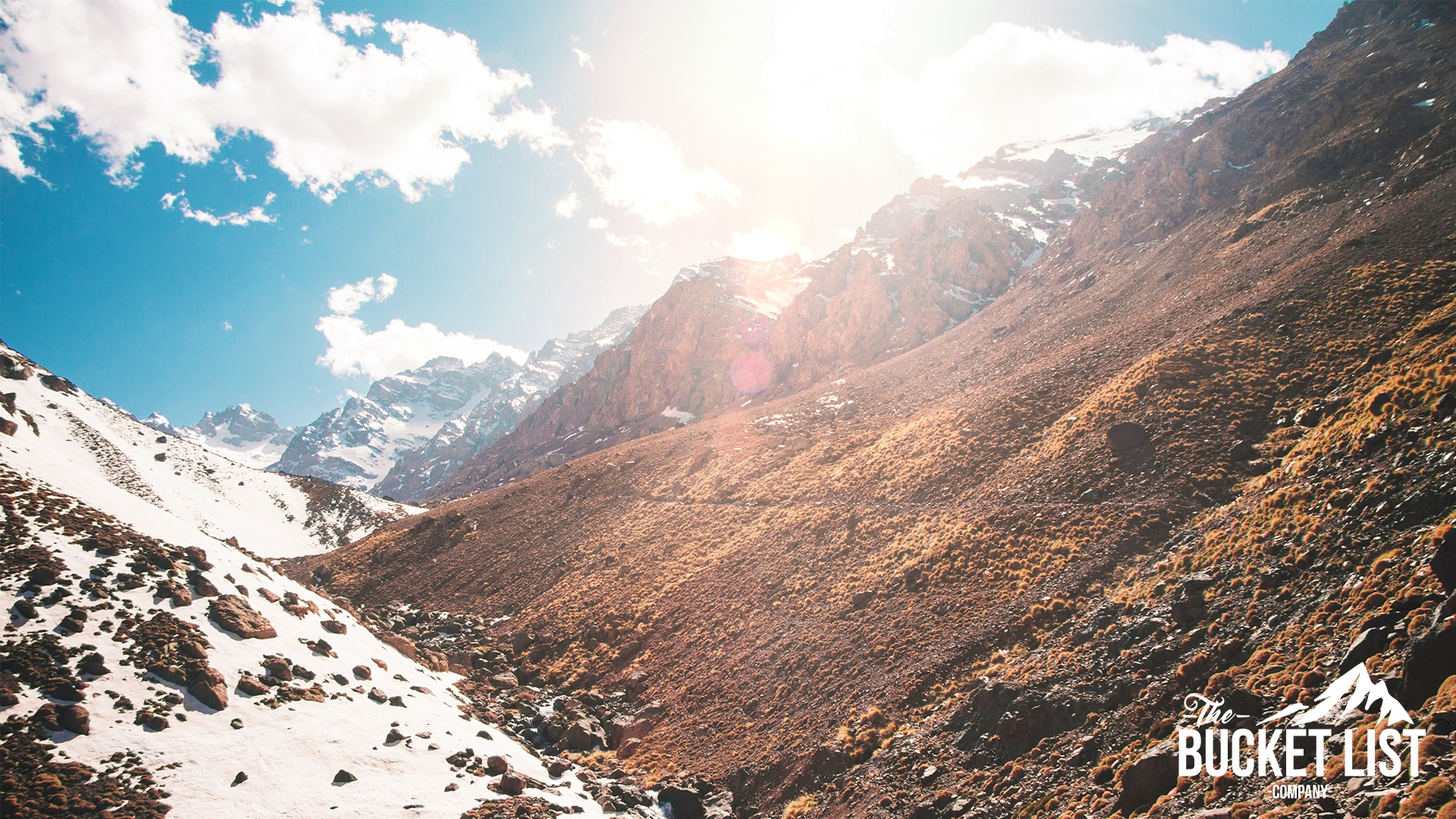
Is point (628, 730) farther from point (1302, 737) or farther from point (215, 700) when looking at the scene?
point (1302, 737)

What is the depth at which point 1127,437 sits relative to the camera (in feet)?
106

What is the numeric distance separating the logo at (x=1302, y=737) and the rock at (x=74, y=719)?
28.8 meters

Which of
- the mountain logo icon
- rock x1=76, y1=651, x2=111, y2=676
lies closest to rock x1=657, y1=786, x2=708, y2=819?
the mountain logo icon

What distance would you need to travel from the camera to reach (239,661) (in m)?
20.8

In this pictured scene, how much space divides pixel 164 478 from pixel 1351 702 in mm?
105414

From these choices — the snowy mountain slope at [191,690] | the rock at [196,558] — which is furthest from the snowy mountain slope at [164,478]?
the rock at [196,558]

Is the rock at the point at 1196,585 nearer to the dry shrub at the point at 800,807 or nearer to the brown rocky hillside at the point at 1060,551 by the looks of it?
the brown rocky hillside at the point at 1060,551

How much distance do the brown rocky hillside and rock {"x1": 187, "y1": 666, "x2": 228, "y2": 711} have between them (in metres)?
13.0

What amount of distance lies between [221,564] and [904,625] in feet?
107

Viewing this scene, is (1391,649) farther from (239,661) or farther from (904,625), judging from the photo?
(239,661)

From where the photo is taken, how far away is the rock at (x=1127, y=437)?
3162 centimetres

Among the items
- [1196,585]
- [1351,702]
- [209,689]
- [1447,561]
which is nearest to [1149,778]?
[1351,702]

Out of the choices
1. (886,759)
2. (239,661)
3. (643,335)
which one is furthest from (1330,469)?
(643,335)

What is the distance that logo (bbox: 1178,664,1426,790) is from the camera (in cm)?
1049
